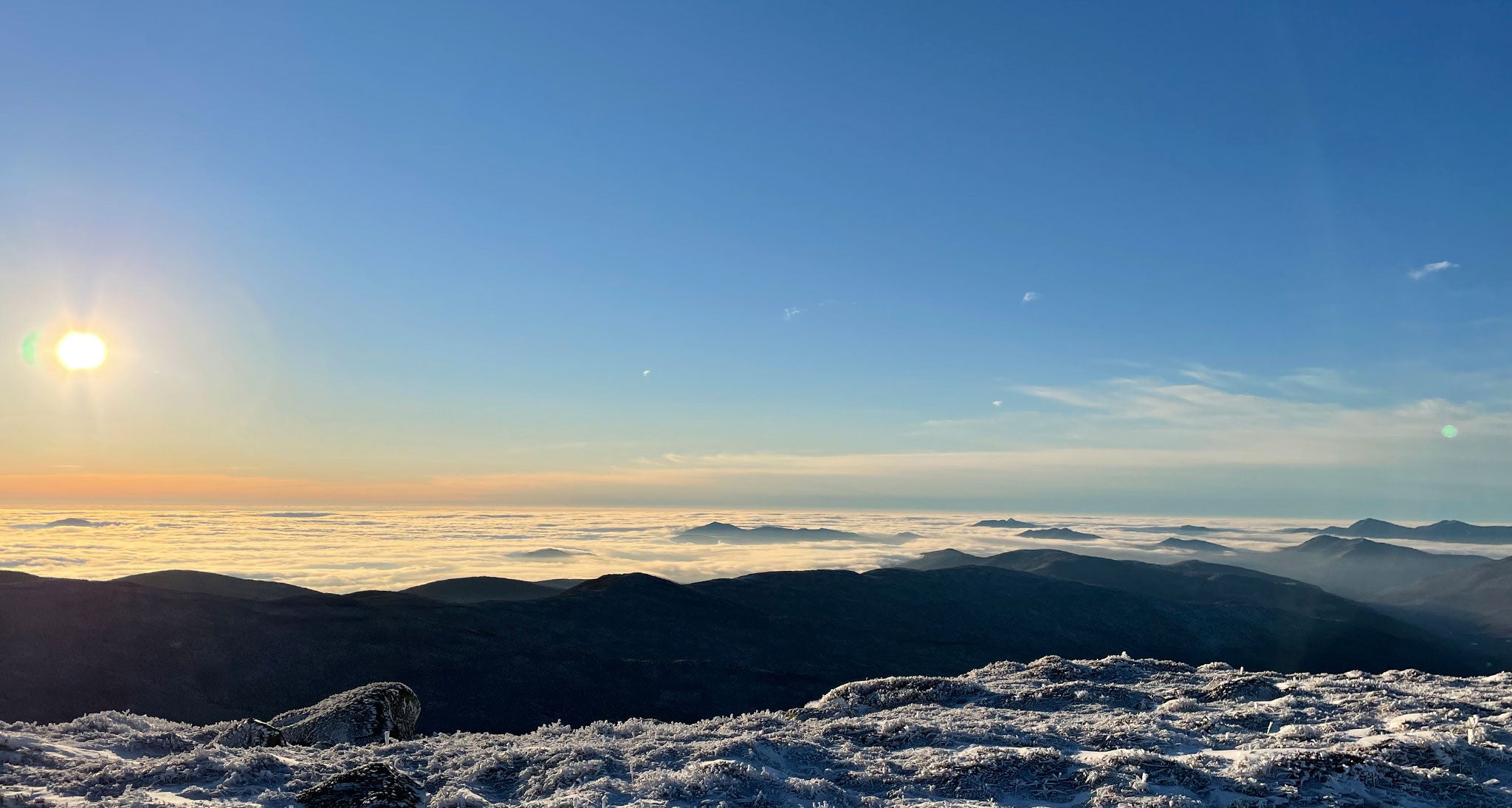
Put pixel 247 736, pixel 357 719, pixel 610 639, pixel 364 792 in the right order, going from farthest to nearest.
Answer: pixel 610 639, pixel 357 719, pixel 247 736, pixel 364 792

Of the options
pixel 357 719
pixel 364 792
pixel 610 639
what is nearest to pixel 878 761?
pixel 364 792

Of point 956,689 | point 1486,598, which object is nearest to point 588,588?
point 956,689

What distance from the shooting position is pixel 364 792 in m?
10.5

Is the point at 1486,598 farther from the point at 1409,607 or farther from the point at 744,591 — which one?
the point at 744,591

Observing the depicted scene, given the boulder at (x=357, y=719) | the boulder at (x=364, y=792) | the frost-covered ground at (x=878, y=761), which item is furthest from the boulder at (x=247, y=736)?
the boulder at (x=364, y=792)

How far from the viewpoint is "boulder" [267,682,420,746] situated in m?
20.0

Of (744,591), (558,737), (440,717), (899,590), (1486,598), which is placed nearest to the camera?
(558,737)

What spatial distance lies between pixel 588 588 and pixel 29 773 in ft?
251

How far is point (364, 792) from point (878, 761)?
7983 millimetres

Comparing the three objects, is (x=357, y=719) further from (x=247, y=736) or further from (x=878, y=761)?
(x=878, y=761)

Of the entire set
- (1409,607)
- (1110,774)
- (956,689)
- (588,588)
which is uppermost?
(1110,774)

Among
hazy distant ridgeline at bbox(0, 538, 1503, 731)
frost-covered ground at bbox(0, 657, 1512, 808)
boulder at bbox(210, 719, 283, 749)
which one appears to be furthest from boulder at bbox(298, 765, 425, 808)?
hazy distant ridgeline at bbox(0, 538, 1503, 731)

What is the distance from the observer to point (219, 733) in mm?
16922

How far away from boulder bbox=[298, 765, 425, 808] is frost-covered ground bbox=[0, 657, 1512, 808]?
16.2 inches
